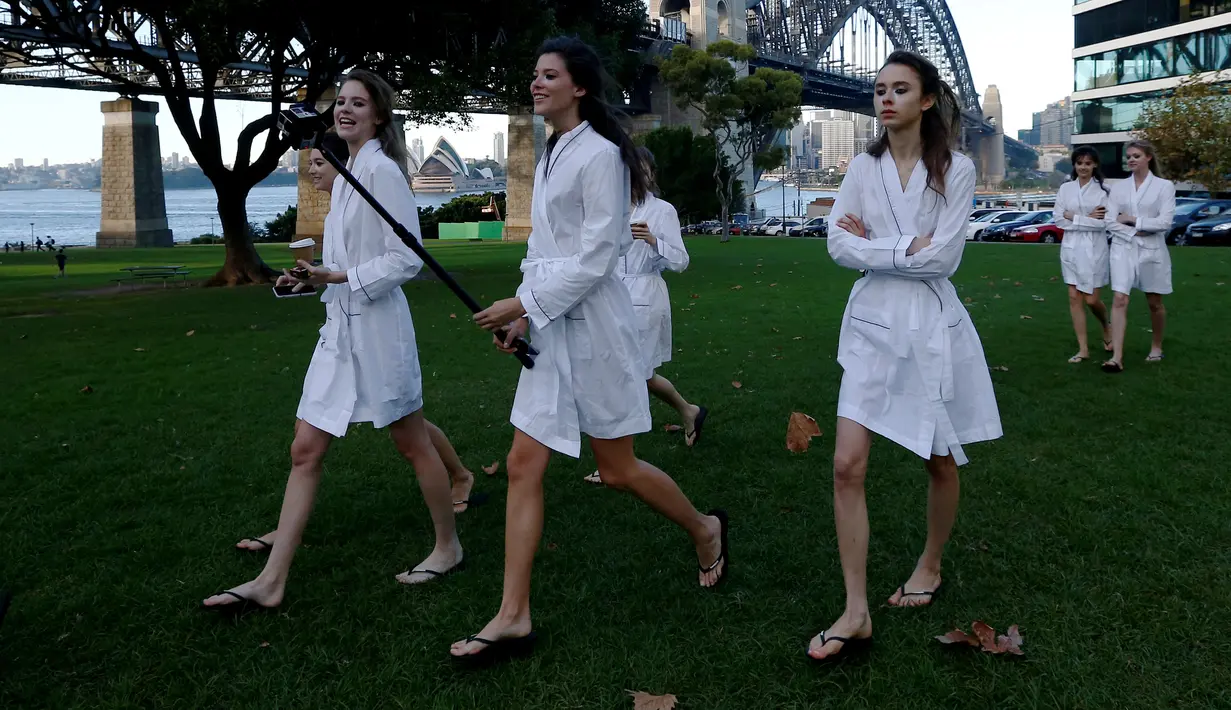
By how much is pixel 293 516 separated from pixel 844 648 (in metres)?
2.10

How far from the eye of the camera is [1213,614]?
3801 millimetres

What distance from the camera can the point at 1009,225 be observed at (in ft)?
139

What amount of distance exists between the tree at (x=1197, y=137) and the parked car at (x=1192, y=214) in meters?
5.72

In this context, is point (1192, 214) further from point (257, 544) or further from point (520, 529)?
point (520, 529)

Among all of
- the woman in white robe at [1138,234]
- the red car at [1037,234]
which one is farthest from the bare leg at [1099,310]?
the red car at [1037,234]

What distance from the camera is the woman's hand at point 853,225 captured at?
12.2 feet

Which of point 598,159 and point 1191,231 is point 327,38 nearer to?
point 598,159

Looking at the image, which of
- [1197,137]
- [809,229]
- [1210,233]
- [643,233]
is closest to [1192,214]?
[1210,233]

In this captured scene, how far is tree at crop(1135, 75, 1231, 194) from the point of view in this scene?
131 feet

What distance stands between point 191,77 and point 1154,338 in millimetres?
50420

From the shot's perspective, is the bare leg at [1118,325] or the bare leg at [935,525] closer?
the bare leg at [935,525]

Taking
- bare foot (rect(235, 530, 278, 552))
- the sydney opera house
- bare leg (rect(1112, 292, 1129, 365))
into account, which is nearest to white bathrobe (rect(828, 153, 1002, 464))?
bare foot (rect(235, 530, 278, 552))

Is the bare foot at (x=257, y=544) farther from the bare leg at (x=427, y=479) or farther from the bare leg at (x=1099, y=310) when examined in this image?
the bare leg at (x=1099, y=310)

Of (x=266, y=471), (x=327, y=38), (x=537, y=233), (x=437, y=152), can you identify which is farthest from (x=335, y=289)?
(x=437, y=152)
